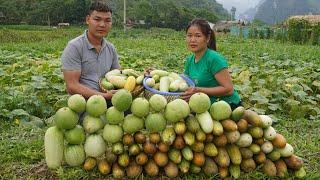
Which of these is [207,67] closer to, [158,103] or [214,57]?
[214,57]

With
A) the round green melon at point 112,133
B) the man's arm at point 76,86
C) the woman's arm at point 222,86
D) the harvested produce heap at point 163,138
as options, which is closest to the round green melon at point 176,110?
the harvested produce heap at point 163,138

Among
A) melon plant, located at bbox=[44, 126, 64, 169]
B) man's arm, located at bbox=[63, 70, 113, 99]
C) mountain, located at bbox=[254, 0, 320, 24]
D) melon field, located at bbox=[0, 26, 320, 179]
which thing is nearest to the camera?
melon plant, located at bbox=[44, 126, 64, 169]

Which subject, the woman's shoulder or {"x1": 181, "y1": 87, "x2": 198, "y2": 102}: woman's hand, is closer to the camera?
{"x1": 181, "y1": 87, "x2": 198, "y2": 102}: woman's hand

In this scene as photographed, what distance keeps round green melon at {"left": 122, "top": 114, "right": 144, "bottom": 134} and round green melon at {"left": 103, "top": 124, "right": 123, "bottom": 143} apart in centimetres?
5

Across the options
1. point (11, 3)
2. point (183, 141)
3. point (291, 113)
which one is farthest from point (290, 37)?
point (11, 3)

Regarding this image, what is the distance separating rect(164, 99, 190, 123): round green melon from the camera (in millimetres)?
3262

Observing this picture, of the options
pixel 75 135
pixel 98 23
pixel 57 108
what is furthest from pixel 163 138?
pixel 57 108

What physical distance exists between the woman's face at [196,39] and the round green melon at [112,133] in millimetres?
1209

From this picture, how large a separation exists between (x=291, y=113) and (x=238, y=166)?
279 centimetres

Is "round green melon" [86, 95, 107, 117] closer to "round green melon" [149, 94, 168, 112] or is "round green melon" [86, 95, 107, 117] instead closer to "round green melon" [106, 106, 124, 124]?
"round green melon" [106, 106, 124, 124]

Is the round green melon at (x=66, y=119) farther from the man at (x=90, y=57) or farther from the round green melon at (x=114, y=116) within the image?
the man at (x=90, y=57)

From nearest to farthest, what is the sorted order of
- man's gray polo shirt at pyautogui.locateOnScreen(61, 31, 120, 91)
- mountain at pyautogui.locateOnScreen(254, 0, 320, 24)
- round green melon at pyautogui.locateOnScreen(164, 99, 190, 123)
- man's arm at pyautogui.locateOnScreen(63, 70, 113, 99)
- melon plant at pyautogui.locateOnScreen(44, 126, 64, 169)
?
round green melon at pyautogui.locateOnScreen(164, 99, 190, 123) < melon plant at pyautogui.locateOnScreen(44, 126, 64, 169) < man's arm at pyautogui.locateOnScreen(63, 70, 113, 99) < man's gray polo shirt at pyautogui.locateOnScreen(61, 31, 120, 91) < mountain at pyautogui.locateOnScreen(254, 0, 320, 24)

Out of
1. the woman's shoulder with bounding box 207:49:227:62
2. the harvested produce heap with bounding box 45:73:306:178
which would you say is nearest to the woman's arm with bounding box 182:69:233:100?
the woman's shoulder with bounding box 207:49:227:62

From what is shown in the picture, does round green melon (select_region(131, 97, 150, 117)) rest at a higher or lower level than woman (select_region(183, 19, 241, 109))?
lower
